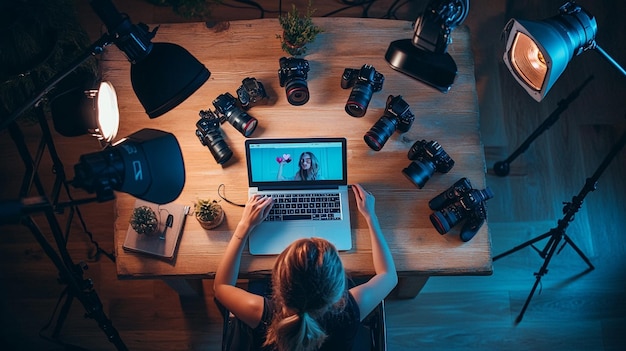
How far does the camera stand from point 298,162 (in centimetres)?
192

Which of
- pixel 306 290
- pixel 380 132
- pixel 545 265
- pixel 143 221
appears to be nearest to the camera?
pixel 306 290

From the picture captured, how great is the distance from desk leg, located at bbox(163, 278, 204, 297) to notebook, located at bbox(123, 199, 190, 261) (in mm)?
448

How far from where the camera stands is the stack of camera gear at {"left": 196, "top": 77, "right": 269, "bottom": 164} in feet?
6.38

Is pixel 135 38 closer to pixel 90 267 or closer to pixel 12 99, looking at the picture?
pixel 12 99

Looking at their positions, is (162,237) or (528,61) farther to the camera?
(162,237)

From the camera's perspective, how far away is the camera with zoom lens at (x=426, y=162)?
1921 millimetres

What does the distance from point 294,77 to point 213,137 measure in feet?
1.31

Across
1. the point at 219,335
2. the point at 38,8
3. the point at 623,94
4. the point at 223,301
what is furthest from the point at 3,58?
the point at 623,94

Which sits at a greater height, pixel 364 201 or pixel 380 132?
pixel 380 132

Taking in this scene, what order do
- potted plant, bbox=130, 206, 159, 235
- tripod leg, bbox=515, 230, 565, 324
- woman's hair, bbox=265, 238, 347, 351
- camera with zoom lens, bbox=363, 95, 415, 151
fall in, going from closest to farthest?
woman's hair, bbox=265, 238, 347, 351 → potted plant, bbox=130, 206, 159, 235 → camera with zoom lens, bbox=363, 95, 415, 151 → tripod leg, bbox=515, 230, 565, 324

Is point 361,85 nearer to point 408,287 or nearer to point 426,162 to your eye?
point 426,162

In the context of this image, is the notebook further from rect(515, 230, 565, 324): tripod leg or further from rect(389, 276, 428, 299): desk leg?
rect(515, 230, 565, 324): tripod leg

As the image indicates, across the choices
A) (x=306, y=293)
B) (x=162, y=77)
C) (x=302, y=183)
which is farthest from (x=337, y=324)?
(x=162, y=77)

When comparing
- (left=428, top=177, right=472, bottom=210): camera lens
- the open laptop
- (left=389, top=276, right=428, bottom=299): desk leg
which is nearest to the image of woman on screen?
the open laptop
